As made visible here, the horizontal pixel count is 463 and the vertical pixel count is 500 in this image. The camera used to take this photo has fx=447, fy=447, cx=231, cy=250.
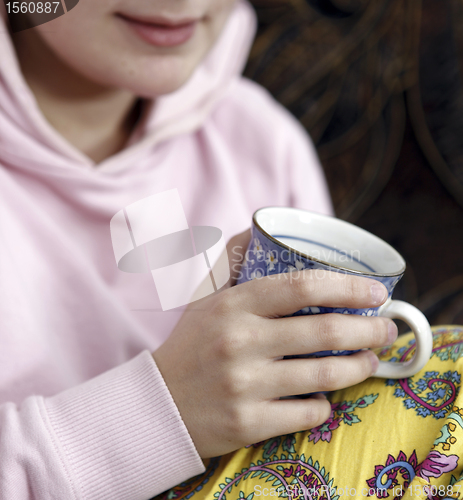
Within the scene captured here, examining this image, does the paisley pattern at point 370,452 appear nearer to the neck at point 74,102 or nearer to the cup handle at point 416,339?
the cup handle at point 416,339

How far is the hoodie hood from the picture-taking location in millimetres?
499

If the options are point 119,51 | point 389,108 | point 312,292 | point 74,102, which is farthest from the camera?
point 389,108

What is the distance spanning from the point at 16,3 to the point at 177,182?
0.96 feet

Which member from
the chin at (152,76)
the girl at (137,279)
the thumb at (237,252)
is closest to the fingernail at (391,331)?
the girl at (137,279)

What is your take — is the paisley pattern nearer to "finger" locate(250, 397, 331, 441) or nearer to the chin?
"finger" locate(250, 397, 331, 441)

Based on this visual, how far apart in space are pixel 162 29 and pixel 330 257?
0.31m

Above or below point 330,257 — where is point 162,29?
above

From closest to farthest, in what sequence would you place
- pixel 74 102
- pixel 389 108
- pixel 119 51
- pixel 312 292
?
pixel 312 292
pixel 119 51
pixel 74 102
pixel 389 108

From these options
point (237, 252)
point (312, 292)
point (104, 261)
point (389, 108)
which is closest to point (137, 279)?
point (104, 261)

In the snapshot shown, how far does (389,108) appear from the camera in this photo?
79 centimetres

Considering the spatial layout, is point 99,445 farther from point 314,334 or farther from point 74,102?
point 74,102

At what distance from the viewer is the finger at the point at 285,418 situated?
1.15ft

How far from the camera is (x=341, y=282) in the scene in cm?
33

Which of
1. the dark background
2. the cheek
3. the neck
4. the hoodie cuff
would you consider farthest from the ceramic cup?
the dark background
